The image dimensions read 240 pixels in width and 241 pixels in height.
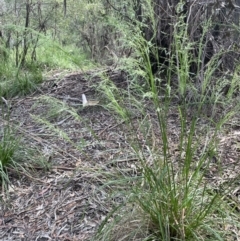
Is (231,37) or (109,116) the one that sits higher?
(231,37)

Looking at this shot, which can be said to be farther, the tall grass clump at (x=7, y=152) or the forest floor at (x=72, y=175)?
the tall grass clump at (x=7, y=152)

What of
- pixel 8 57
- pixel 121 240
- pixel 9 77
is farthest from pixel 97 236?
pixel 8 57

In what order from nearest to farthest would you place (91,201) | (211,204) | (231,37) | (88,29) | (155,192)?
(211,204)
(155,192)
(91,201)
(231,37)
(88,29)

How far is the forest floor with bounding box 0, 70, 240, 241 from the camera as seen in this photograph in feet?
7.43

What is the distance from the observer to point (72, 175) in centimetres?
223

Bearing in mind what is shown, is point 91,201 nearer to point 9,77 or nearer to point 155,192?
point 155,192

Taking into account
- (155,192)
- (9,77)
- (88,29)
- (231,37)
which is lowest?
(88,29)

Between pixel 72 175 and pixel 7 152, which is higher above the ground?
pixel 72 175

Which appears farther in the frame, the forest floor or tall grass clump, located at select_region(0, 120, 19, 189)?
tall grass clump, located at select_region(0, 120, 19, 189)

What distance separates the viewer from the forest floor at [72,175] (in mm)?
2266

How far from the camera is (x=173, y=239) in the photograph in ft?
6.37

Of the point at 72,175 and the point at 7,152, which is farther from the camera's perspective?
the point at 7,152

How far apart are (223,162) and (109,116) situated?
3.98 feet

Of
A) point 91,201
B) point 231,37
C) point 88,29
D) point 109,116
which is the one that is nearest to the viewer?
point 91,201
